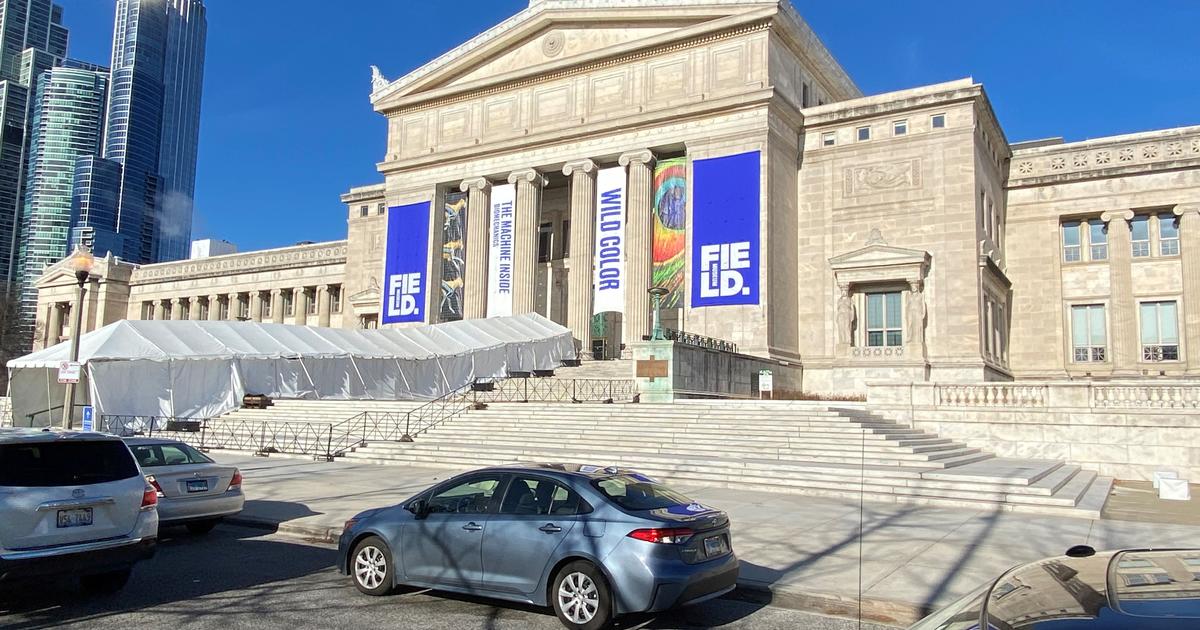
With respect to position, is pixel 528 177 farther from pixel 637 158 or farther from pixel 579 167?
pixel 637 158

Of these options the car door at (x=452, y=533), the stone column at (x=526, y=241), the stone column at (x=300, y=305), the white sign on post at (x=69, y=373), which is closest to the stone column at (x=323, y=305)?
the stone column at (x=300, y=305)

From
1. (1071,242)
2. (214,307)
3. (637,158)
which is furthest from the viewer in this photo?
(214,307)

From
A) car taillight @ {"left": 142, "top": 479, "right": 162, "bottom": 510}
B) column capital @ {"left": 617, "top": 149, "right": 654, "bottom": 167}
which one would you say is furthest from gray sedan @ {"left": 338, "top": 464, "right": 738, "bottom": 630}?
column capital @ {"left": 617, "top": 149, "right": 654, "bottom": 167}

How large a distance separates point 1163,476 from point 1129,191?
26666 mm

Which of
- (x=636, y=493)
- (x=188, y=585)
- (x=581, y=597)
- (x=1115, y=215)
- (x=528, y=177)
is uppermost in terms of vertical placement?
(x=528, y=177)

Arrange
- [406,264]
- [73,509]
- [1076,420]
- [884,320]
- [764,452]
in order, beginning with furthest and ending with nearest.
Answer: [406,264], [884,320], [1076,420], [764,452], [73,509]

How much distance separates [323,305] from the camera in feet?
210

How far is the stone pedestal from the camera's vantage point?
132 ft

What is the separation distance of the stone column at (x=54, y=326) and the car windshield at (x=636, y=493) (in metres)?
85.8

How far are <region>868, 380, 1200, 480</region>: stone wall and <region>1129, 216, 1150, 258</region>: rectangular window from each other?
19600 mm

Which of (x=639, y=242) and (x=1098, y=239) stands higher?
(x=1098, y=239)

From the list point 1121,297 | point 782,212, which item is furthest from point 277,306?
point 1121,297

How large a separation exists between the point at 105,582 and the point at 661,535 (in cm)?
616

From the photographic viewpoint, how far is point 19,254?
493ft
